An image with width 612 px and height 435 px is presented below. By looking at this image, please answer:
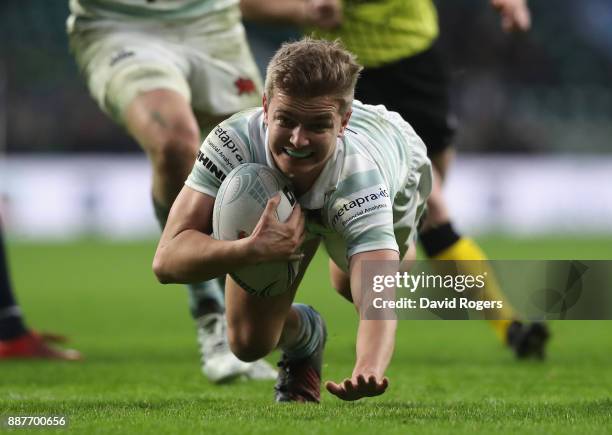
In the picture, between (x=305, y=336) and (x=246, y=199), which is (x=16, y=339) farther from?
(x=246, y=199)

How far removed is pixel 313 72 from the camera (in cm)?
327

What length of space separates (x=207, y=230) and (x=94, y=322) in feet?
14.3

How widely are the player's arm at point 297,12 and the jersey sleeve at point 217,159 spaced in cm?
102

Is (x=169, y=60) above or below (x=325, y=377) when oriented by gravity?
above

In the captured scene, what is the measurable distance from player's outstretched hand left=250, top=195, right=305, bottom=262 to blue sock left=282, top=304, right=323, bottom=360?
801mm

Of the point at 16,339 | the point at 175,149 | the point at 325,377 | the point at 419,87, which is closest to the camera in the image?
the point at 175,149

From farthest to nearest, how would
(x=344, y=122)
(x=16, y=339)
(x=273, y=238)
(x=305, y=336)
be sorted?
(x=16, y=339)
(x=305, y=336)
(x=344, y=122)
(x=273, y=238)

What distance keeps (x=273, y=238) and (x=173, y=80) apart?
6.08ft

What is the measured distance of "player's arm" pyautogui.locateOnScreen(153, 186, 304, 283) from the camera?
315 cm

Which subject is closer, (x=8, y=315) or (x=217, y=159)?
(x=217, y=159)

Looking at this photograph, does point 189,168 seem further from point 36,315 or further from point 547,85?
point 547,85

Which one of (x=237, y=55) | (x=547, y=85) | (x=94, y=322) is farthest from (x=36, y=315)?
(x=547, y=85)

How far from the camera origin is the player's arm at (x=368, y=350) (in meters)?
3.02

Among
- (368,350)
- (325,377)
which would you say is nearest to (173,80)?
(325,377)
